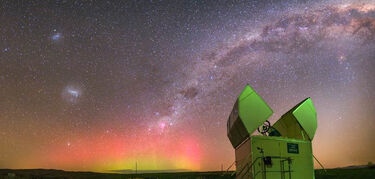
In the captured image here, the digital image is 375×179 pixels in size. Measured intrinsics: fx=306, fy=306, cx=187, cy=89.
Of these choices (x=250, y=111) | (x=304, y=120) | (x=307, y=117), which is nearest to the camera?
(x=250, y=111)

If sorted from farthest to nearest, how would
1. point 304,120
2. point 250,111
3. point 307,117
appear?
point 307,117 → point 304,120 → point 250,111

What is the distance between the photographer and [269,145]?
513 inches

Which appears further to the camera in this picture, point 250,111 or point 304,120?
point 304,120

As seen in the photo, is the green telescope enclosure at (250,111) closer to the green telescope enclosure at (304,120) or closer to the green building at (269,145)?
the green building at (269,145)

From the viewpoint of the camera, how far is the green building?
42.0 feet

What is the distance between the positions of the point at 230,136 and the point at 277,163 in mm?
3766

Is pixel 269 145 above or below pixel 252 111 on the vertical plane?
below

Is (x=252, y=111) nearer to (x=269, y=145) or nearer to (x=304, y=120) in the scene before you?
(x=269, y=145)

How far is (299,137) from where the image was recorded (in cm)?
1426

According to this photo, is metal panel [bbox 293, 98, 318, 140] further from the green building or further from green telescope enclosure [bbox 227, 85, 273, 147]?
green telescope enclosure [bbox 227, 85, 273, 147]

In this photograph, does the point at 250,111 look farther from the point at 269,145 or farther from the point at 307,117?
the point at 307,117

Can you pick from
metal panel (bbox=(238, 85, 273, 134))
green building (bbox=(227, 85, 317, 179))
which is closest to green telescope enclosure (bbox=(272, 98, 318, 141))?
green building (bbox=(227, 85, 317, 179))

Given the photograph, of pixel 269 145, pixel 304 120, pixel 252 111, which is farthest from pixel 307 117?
pixel 252 111

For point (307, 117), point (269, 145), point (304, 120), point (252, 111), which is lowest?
point (269, 145)
